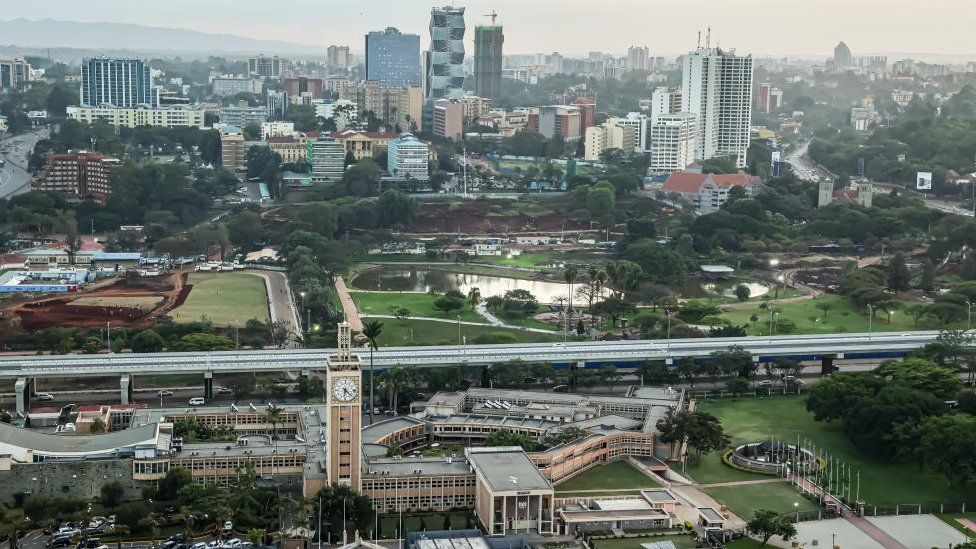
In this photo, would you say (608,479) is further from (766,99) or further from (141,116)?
(766,99)

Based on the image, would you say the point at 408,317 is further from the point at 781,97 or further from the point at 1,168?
the point at 781,97

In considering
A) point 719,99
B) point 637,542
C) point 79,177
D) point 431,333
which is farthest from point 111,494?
point 719,99

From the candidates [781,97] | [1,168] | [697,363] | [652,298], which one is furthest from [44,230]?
[781,97]

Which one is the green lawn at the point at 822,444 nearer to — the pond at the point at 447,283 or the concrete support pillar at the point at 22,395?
the pond at the point at 447,283

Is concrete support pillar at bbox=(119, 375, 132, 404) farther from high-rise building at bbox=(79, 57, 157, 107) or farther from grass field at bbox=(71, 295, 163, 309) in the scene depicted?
high-rise building at bbox=(79, 57, 157, 107)

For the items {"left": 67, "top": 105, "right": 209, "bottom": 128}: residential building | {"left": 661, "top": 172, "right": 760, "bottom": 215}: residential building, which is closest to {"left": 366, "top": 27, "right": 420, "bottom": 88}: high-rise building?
{"left": 67, "top": 105, "right": 209, "bottom": 128}: residential building

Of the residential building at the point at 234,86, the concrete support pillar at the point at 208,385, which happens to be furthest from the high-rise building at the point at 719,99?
the concrete support pillar at the point at 208,385
